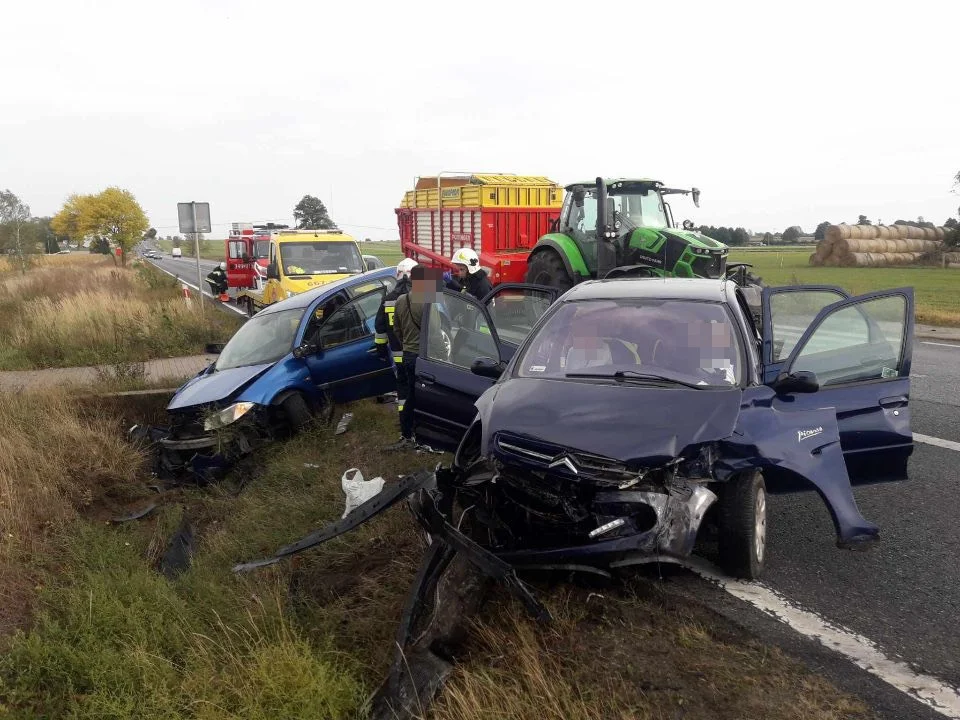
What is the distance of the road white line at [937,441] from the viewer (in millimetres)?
6598

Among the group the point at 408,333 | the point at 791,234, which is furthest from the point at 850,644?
the point at 791,234

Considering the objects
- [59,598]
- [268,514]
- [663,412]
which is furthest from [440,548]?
[59,598]

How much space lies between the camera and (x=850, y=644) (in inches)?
140

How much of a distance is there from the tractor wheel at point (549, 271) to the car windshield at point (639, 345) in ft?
24.2

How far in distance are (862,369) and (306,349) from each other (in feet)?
17.0

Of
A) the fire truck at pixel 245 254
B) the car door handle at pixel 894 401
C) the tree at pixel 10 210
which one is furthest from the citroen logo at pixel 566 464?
the tree at pixel 10 210

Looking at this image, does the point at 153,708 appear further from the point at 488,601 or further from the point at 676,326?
the point at 676,326

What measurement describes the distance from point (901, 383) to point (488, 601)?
2866mm

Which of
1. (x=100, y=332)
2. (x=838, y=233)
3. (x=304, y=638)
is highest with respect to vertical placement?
(x=838, y=233)

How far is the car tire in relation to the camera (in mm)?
7844

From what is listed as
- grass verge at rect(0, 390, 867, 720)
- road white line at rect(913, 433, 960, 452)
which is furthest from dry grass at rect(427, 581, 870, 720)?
road white line at rect(913, 433, 960, 452)

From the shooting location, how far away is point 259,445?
25.1 feet

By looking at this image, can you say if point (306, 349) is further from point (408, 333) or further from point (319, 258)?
point (319, 258)

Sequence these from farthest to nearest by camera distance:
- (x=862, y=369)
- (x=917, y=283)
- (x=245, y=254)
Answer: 1. (x=917, y=283)
2. (x=245, y=254)
3. (x=862, y=369)
